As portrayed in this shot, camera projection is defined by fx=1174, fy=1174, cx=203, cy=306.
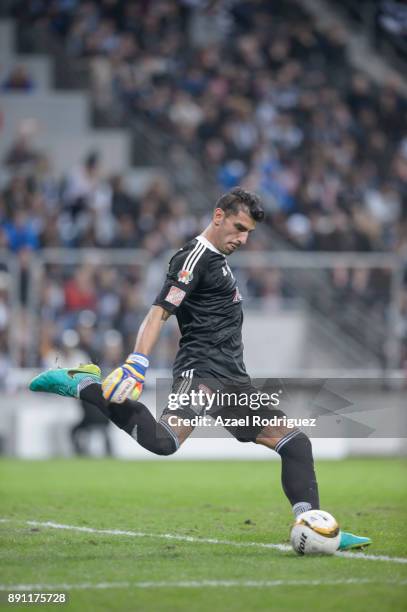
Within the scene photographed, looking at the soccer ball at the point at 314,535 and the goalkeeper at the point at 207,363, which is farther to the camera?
the goalkeeper at the point at 207,363

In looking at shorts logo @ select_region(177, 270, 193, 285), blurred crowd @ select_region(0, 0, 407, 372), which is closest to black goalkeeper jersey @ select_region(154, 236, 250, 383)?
shorts logo @ select_region(177, 270, 193, 285)

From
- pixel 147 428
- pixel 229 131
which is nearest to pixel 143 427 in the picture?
A: pixel 147 428

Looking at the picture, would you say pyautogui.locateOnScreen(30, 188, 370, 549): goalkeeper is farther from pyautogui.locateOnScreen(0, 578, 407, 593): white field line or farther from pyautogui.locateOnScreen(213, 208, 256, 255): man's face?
pyautogui.locateOnScreen(0, 578, 407, 593): white field line

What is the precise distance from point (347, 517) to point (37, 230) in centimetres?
1237

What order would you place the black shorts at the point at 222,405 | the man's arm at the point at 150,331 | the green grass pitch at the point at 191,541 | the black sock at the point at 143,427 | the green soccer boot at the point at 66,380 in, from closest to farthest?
the green grass pitch at the point at 191,541, the man's arm at the point at 150,331, the black sock at the point at 143,427, the black shorts at the point at 222,405, the green soccer boot at the point at 66,380

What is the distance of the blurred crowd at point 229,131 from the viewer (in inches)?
850

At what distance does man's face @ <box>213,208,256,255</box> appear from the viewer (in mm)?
7949

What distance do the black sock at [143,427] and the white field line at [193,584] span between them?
1418 millimetres

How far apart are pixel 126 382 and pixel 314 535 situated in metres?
1.52

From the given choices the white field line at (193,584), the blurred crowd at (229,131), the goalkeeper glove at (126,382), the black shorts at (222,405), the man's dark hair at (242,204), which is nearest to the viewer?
the white field line at (193,584)

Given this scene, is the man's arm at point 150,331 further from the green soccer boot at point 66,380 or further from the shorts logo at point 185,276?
the green soccer boot at point 66,380

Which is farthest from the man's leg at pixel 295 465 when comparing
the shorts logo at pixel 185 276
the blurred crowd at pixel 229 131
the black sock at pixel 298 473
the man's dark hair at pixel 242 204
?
the blurred crowd at pixel 229 131

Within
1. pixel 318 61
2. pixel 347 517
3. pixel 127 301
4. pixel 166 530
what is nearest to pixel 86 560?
pixel 166 530

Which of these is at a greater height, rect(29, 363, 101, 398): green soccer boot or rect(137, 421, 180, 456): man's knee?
rect(29, 363, 101, 398): green soccer boot
